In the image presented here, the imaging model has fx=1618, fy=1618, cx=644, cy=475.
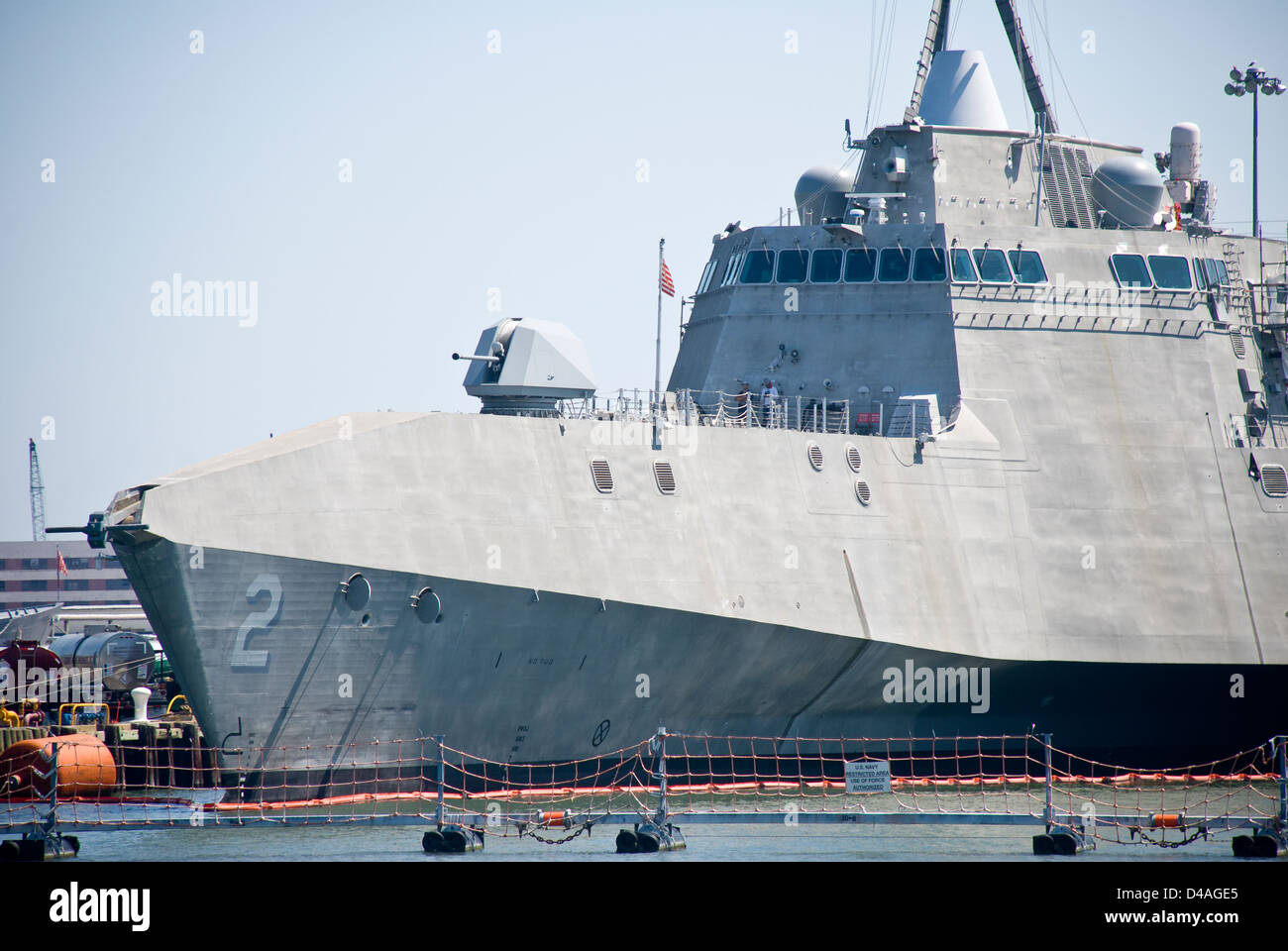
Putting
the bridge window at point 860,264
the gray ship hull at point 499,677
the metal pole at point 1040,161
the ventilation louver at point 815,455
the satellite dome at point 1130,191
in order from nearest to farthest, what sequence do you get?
the gray ship hull at point 499,677, the ventilation louver at point 815,455, the bridge window at point 860,264, the metal pole at point 1040,161, the satellite dome at point 1130,191

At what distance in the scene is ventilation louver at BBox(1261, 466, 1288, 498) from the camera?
97.7ft

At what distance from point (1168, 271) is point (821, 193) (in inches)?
276

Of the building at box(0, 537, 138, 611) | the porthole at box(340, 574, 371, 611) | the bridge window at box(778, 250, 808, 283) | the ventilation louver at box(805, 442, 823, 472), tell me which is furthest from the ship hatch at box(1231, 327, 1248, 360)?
the building at box(0, 537, 138, 611)

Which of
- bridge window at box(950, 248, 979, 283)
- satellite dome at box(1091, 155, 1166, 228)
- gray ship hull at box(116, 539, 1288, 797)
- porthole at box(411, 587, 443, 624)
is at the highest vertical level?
satellite dome at box(1091, 155, 1166, 228)

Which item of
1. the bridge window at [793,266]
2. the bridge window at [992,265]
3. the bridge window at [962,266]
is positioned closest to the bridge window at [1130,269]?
the bridge window at [992,265]

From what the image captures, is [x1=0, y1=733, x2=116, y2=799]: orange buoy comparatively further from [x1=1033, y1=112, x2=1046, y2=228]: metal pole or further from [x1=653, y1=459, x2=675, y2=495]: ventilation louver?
[x1=1033, y1=112, x2=1046, y2=228]: metal pole

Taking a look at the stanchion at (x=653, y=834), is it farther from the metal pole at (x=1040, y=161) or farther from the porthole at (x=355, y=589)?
the metal pole at (x=1040, y=161)

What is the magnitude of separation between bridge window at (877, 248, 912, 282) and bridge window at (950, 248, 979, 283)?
827 millimetres

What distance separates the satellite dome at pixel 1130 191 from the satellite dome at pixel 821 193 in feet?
16.4

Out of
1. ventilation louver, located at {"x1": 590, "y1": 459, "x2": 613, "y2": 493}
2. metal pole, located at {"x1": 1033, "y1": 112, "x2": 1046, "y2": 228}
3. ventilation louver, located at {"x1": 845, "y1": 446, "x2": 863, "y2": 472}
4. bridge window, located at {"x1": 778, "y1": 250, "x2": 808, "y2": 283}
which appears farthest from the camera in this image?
metal pole, located at {"x1": 1033, "y1": 112, "x2": 1046, "y2": 228}

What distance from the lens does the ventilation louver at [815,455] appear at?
26172mm
